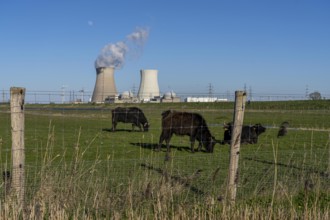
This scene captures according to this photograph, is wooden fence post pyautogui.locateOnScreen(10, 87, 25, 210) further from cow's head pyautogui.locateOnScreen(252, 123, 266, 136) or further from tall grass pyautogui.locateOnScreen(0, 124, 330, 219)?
cow's head pyautogui.locateOnScreen(252, 123, 266, 136)

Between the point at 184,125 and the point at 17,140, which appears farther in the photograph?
the point at 184,125

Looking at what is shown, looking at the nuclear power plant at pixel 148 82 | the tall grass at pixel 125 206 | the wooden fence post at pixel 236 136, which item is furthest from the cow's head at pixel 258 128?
the nuclear power plant at pixel 148 82

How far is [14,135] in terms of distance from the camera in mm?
5203

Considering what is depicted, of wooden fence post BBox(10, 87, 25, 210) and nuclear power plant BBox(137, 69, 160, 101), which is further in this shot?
nuclear power plant BBox(137, 69, 160, 101)

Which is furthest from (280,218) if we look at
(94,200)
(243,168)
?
(243,168)

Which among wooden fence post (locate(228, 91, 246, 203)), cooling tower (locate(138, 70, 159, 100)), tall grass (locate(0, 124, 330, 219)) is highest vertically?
cooling tower (locate(138, 70, 159, 100))

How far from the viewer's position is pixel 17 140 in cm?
522

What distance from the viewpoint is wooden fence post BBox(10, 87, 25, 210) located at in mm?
5145

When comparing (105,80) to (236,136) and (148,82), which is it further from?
(236,136)

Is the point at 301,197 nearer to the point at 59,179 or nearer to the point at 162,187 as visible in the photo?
the point at 162,187

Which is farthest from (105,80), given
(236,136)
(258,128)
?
(236,136)

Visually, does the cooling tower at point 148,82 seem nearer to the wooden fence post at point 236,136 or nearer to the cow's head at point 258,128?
the cow's head at point 258,128

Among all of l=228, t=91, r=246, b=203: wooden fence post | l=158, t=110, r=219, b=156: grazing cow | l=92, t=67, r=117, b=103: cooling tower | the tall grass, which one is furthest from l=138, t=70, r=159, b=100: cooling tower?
the tall grass

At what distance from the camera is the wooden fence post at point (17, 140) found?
16.9 feet
